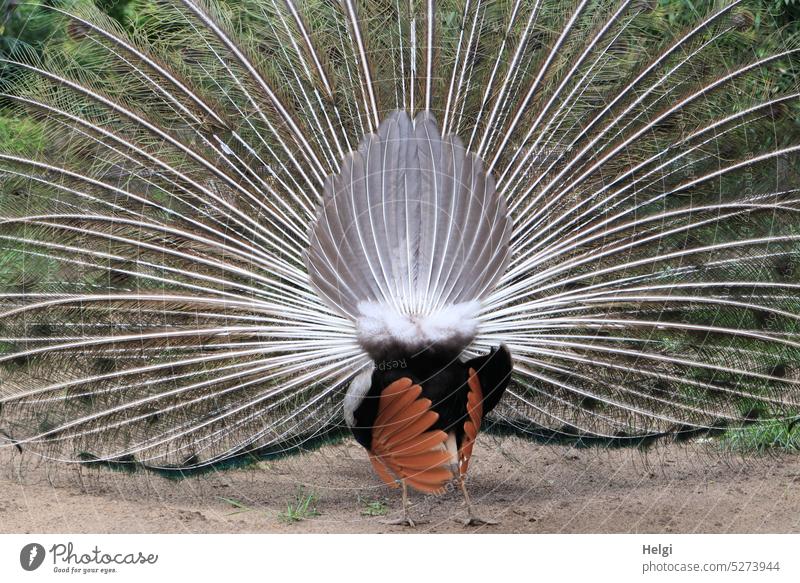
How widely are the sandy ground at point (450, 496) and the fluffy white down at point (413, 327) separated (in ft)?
3.52

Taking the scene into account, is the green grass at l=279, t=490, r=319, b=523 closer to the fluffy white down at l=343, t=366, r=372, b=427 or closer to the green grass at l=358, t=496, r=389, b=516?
the green grass at l=358, t=496, r=389, b=516

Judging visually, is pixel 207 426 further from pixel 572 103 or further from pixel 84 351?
pixel 572 103

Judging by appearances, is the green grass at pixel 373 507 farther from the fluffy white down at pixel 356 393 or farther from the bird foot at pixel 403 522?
the fluffy white down at pixel 356 393

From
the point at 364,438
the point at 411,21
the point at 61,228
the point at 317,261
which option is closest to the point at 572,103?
the point at 411,21

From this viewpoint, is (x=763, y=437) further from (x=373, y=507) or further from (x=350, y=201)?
(x=350, y=201)

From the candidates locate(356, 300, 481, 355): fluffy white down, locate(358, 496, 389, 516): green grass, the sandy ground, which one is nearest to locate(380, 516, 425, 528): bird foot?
the sandy ground

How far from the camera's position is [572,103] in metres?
4.04

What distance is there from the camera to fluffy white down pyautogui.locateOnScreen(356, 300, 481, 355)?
11.6 ft

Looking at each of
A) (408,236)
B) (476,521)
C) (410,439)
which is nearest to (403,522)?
(476,521)

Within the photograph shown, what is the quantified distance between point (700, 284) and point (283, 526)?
7.29ft

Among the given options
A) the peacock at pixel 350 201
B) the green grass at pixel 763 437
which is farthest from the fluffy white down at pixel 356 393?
the green grass at pixel 763 437

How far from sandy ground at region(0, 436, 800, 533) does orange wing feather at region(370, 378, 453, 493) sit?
0.63m

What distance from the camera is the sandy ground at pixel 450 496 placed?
→ 4.22 meters
